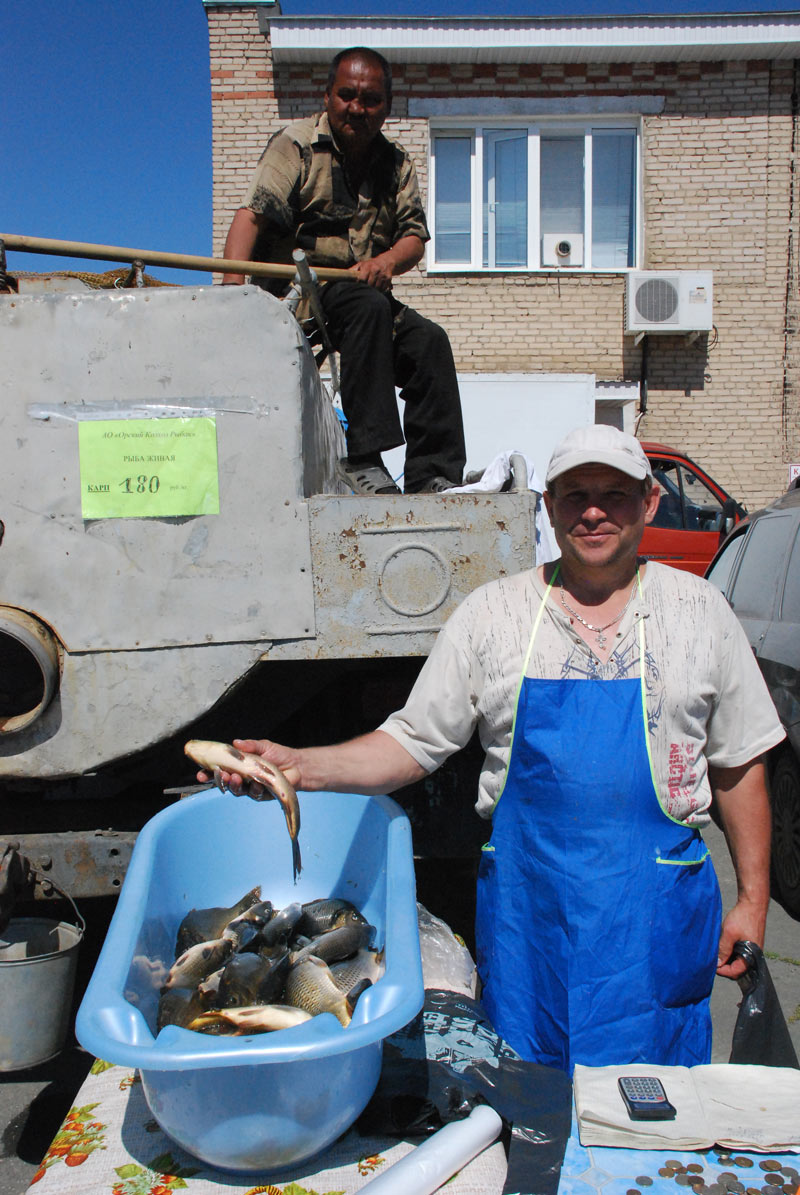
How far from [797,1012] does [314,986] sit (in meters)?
2.51

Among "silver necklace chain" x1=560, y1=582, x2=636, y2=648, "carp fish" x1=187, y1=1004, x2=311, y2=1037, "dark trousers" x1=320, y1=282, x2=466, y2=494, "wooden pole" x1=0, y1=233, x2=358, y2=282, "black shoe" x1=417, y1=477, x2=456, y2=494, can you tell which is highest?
"wooden pole" x1=0, y1=233, x2=358, y2=282

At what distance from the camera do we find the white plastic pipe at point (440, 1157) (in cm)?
150

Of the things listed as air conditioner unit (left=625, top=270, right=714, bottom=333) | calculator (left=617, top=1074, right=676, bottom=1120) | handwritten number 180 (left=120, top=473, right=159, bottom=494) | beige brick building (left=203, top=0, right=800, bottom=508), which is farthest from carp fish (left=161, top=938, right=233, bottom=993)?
air conditioner unit (left=625, top=270, right=714, bottom=333)

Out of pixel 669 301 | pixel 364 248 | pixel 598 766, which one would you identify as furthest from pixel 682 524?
pixel 598 766

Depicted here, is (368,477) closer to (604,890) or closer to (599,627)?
(599,627)

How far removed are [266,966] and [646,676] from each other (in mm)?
1023

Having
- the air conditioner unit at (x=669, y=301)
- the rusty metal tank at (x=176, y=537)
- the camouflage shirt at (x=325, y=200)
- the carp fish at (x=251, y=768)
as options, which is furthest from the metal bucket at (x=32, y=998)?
the air conditioner unit at (x=669, y=301)

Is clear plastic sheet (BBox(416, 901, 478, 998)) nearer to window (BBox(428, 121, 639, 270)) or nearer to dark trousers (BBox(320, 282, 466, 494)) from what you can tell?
dark trousers (BBox(320, 282, 466, 494))

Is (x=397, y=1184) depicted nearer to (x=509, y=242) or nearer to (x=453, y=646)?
(x=453, y=646)

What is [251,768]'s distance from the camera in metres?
1.85

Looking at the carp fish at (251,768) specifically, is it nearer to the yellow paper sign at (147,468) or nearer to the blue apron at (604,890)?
the blue apron at (604,890)

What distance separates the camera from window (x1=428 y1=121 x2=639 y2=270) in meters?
13.2

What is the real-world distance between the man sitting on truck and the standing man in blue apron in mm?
1177

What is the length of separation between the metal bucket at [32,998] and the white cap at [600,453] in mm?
1895
